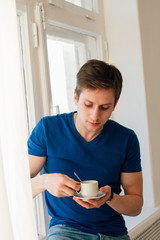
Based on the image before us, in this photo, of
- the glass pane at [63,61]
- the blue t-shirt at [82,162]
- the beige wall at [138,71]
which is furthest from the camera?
the beige wall at [138,71]

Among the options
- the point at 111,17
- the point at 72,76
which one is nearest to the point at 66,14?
the point at 72,76

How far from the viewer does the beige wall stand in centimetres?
235

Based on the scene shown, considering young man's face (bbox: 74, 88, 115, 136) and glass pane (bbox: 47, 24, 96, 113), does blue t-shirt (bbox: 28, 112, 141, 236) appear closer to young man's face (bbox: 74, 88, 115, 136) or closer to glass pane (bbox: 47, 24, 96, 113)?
young man's face (bbox: 74, 88, 115, 136)

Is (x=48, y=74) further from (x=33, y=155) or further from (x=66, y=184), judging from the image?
(x=66, y=184)

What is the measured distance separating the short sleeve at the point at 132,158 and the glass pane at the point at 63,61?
584mm

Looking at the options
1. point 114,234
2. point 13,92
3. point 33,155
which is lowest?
point 114,234

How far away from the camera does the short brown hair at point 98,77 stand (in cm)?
128

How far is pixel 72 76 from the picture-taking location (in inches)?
83.0

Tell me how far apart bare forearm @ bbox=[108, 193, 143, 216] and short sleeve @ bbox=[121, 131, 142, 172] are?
13 cm

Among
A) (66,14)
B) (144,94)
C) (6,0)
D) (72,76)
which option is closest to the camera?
(6,0)

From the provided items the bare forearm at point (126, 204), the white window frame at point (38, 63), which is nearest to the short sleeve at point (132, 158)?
the bare forearm at point (126, 204)

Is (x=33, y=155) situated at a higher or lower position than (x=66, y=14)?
lower

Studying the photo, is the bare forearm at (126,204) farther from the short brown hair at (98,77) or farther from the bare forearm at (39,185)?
the short brown hair at (98,77)

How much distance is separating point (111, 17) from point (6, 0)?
1.83 metres
